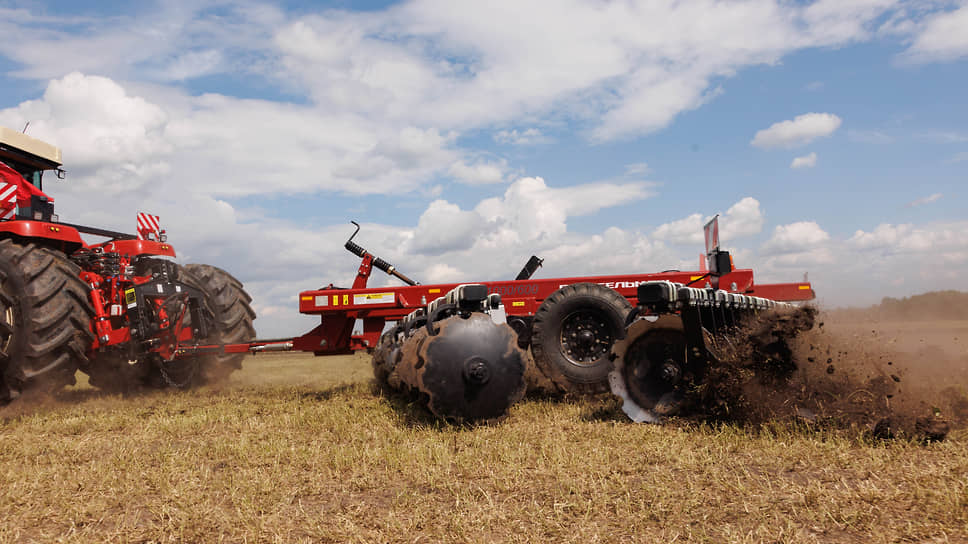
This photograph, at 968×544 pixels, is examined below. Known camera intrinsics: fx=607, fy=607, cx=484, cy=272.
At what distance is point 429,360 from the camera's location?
5.51 m

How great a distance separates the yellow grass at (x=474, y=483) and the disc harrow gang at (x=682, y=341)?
389 millimetres

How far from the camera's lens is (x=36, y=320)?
21.8ft

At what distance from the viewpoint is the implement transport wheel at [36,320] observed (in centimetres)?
665

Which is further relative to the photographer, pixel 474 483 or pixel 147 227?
pixel 147 227

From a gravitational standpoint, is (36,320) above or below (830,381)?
above

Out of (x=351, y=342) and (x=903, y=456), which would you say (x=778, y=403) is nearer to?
(x=903, y=456)

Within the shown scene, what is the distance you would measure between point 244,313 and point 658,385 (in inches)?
258

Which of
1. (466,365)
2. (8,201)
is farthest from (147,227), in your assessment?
(466,365)

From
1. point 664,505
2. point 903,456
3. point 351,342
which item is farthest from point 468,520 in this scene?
point 351,342

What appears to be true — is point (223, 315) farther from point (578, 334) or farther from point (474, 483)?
point (474, 483)

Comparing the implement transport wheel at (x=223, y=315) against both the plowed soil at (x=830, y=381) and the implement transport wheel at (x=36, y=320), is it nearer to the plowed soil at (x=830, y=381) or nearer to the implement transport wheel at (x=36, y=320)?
the implement transport wheel at (x=36, y=320)

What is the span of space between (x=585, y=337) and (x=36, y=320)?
6.11m

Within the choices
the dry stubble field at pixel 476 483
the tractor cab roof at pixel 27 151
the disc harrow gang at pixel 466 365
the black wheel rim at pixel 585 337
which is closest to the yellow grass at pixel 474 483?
the dry stubble field at pixel 476 483

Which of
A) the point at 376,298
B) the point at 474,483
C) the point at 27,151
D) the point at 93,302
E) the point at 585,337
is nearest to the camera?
the point at 474,483
